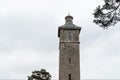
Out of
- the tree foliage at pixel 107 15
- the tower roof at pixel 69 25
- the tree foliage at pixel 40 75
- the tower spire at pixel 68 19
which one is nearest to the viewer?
the tree foliage at pixel 107 15

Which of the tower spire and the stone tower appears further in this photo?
the tower spire

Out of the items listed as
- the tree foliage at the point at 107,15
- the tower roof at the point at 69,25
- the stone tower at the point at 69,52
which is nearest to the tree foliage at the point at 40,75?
the stone tower at the point at 69,52

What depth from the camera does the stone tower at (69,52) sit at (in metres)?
37.5

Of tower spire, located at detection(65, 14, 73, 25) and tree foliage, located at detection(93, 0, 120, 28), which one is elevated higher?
tower spire, located at detection(65, 14, 73, 25)

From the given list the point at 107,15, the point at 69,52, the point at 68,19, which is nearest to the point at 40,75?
the point at 69,52

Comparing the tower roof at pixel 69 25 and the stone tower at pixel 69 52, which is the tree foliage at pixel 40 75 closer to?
the stone tower at pixel 69 52

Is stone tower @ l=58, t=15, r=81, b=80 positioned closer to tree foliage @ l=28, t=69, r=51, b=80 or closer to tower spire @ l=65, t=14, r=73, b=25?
tower spire @ l=65, t=14, r=73, b=25

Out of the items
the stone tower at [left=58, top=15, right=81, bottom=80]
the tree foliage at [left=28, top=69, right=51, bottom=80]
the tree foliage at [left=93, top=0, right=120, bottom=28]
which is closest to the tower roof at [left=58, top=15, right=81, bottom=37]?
the stone tower at [left=58, top=15, right=81, bottom=80]

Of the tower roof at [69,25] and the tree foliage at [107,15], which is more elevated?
the tower roof at [69,25]

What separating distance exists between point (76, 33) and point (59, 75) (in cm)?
560

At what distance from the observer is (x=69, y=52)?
38344 mm

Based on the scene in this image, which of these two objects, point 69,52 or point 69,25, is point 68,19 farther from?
point 69,52

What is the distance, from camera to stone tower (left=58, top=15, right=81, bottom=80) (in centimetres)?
3750

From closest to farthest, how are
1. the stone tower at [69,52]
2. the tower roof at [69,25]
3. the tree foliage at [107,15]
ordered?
1. the tree foliage at [107,15]
2. the stone tower at [69,52]
3. the tower roof at [69,25]
